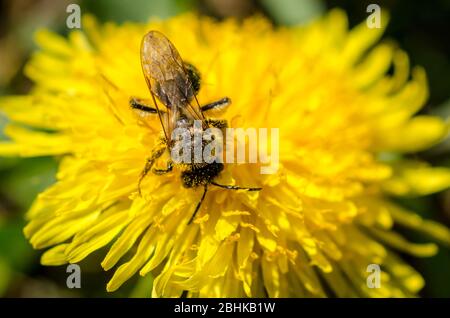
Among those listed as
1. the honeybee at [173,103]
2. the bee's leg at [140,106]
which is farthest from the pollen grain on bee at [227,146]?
the bee's leg at [140,106]

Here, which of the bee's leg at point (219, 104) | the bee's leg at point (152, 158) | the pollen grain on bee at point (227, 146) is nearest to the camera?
the pollen grain on bee at point (227, 146)

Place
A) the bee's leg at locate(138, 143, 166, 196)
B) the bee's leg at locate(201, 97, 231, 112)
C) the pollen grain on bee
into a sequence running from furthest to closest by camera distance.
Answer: the bee's leg at locate(201, 97, 231, 112), the bee's leg at locate(138, 143, 166, 196), the pollen grain on bee

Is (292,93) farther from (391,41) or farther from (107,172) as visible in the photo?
(391,41)

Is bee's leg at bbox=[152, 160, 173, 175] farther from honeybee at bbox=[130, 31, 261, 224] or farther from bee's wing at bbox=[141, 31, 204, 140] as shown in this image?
bee's wing at bbox=[141, 31, 204, 140]

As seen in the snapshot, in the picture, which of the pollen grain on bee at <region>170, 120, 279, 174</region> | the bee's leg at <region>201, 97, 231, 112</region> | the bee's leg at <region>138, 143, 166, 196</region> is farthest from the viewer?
the bee's leg at <region>201, 97, 231, 112</region>

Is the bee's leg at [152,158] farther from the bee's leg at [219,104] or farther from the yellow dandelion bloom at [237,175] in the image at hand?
the bee's leg at [219,104]

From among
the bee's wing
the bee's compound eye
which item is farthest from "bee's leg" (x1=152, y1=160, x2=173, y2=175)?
the bee's compound eye

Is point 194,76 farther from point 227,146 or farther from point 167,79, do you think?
point 227,146
